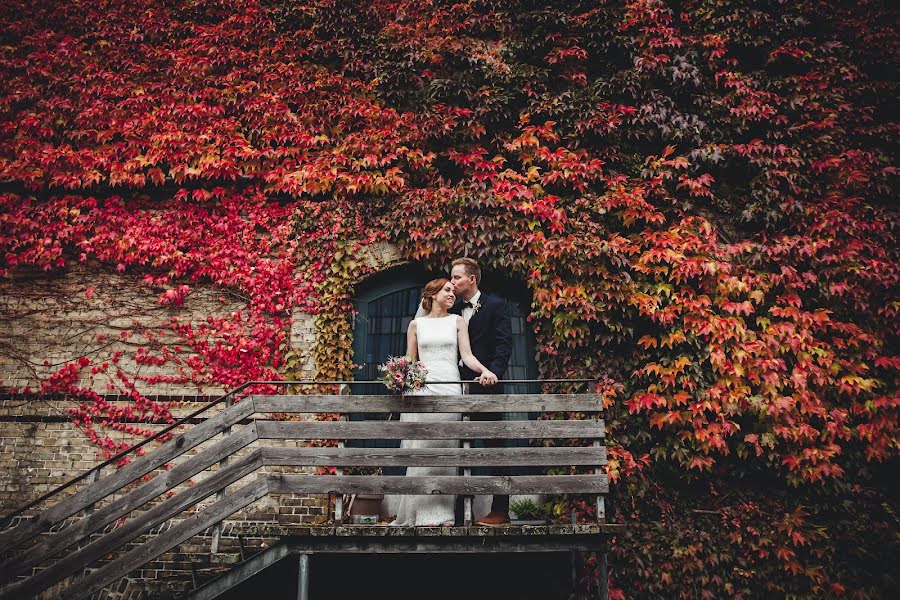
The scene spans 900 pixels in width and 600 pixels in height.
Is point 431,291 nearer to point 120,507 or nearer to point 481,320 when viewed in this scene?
point 481,320

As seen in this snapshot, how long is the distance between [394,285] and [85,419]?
401 cm

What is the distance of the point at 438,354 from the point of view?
552 cm

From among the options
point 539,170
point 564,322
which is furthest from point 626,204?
point 564,322

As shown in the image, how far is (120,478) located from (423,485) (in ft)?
8.98

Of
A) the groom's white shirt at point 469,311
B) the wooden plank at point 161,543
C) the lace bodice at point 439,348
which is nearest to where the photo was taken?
the wooden plank at point 161,543

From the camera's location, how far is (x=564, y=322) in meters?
6.77

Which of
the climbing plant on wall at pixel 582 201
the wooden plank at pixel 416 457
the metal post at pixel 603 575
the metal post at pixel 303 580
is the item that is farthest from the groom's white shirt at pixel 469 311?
the metal post at pixel 303 580

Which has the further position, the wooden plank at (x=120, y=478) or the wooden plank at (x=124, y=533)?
the wooden plank at (x=120, y=478)

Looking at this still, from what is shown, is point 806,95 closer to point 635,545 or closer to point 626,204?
point 626,204

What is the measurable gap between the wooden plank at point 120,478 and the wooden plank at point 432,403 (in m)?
0.32

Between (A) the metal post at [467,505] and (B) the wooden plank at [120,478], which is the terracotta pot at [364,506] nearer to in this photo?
(A) the metal post at [467,505]

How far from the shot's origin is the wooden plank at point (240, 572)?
4809 millimetres

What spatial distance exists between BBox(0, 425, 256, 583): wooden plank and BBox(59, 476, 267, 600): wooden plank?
0.36m

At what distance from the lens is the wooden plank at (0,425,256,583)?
4.89 meters
